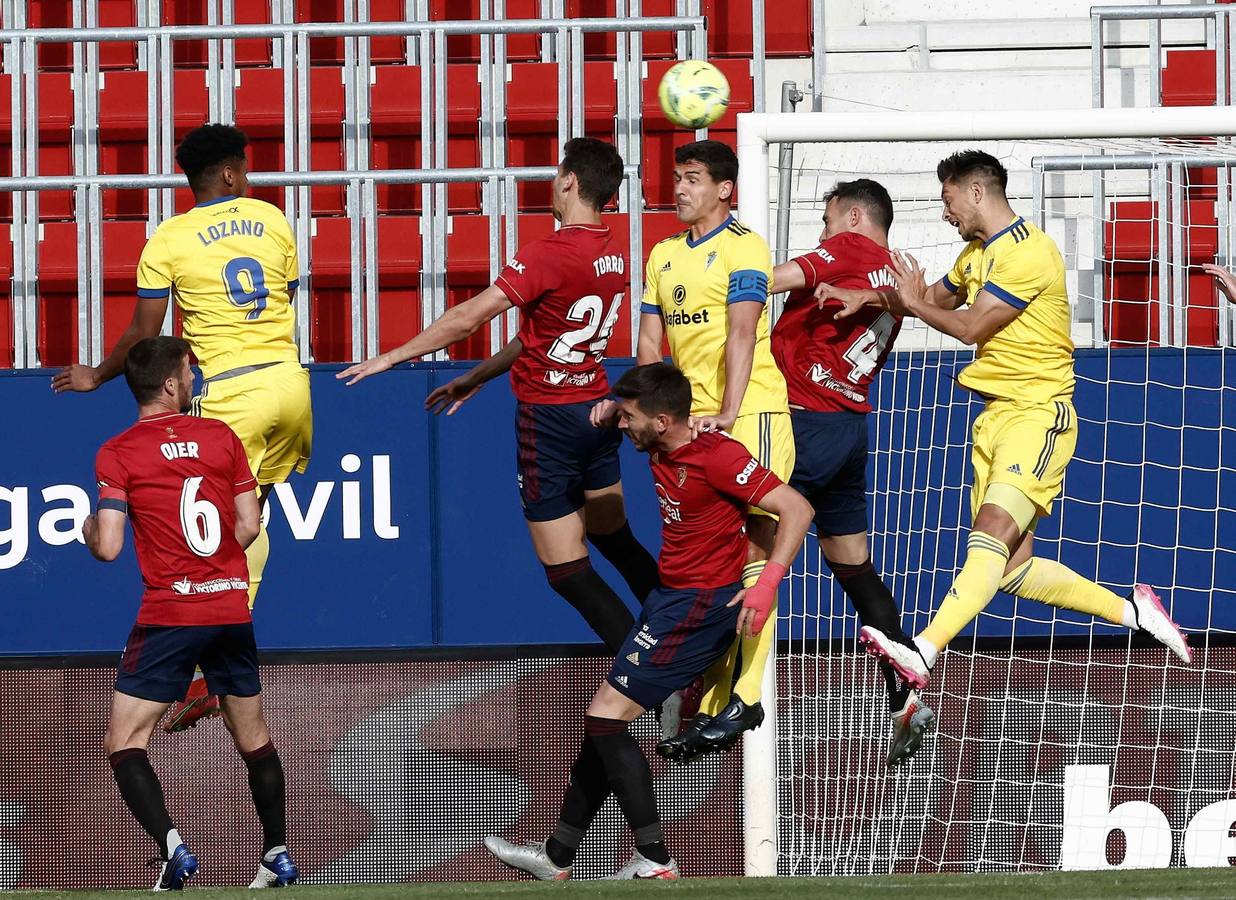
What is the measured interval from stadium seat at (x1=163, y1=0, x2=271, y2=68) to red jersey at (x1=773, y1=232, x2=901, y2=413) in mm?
5404

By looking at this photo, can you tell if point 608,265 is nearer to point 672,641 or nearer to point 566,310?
point 566,310

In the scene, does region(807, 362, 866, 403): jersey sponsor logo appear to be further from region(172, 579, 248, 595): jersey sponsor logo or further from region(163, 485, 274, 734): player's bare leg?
region(172, 579, 248, 595): jersey sponsor logo

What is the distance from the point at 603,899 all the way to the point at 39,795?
3248 mm

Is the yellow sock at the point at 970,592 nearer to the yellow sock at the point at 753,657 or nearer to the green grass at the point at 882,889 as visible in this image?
the yellow sock at the point at 753,657

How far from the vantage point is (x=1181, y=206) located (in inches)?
329

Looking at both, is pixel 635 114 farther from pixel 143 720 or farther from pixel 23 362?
pixel 143 720

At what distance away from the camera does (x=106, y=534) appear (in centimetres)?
525

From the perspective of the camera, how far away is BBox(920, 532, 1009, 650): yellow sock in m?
5.80

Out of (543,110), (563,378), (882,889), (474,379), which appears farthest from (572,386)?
(543,110)

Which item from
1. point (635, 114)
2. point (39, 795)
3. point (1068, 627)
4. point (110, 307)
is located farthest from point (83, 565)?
point (1068, 627)

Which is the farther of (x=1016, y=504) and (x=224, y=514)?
(x=1016, y=504)

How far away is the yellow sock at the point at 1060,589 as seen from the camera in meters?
6.21

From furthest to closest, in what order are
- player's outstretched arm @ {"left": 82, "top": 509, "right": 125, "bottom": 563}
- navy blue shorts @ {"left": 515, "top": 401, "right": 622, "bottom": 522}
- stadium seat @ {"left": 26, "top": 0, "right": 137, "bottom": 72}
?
stadium seat @ {"left": 26, "top": 0, "right": 137, "bottom": 72} < navy blue shorts @ {"left": 515, "top": 401, "right": 622, "bottom": 522} < player's outstretched arm @ {"left": 82, "top": 509, "right": 125, "bottom": 563}

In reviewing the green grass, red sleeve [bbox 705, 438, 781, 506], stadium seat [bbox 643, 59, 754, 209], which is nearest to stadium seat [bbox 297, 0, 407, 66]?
stadium seat [bbox 643, 59, 754, 209]
